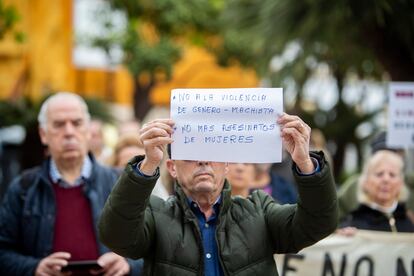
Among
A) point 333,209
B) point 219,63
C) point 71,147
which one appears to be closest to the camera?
point 333,209

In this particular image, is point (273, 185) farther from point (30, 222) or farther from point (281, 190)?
point (30, 222)

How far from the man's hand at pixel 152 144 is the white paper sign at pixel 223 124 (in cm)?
13

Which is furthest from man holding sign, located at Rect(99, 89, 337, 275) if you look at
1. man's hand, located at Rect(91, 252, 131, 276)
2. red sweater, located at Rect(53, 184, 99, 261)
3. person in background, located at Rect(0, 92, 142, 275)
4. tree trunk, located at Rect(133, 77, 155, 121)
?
tree trunk, located at Rect(133, 77, 155, 121)

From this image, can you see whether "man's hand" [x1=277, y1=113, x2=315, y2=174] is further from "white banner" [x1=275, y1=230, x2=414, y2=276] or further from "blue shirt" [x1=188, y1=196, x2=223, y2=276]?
"white banner" [x1=275, y1=230, x2=414, y2=276]

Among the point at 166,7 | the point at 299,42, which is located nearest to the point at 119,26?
the point at 166,7

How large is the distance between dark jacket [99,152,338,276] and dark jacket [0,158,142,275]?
1011 millimetres

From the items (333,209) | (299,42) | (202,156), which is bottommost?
(333,209)

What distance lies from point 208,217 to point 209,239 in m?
0.09

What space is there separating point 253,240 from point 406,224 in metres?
2.38

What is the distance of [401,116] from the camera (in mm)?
6172

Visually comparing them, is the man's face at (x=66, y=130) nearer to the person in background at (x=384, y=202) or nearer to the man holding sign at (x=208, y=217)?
the man holding sign at (x=208, y=217)

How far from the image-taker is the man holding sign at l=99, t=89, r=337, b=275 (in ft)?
9.62

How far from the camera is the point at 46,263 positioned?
398cm

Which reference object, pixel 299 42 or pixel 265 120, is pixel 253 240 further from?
pixel 299 42
